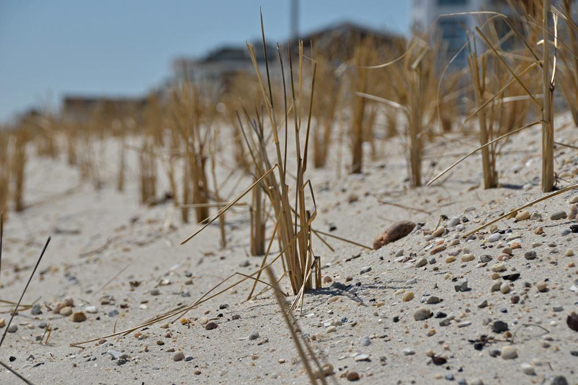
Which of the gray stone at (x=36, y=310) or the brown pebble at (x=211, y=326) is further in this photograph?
the gray stone at (x=36, y=310)

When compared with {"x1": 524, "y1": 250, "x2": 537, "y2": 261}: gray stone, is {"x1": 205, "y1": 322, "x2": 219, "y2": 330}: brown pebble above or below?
below

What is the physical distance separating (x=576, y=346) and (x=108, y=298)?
1.56 metres

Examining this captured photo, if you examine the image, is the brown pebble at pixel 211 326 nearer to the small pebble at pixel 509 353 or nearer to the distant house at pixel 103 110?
the small pebble at pixel 509 353

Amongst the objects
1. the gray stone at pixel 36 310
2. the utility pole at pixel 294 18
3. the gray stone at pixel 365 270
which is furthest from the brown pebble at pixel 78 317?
the utility pole at pixel 294 18

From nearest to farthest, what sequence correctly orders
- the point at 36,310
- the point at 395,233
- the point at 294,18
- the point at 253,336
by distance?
the point at 253,336 < the point at 395,233 < the point at 36,310 < the point at 294,18

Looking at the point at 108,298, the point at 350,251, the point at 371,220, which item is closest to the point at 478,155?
the point at 371,220

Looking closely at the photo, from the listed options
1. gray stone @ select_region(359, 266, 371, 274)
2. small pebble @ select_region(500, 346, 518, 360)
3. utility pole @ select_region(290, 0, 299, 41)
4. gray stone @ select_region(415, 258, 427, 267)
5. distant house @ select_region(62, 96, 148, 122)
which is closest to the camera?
→ small pebble @ select_region(500, 346, 518, 360)

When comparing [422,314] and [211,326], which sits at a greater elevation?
[422,314]

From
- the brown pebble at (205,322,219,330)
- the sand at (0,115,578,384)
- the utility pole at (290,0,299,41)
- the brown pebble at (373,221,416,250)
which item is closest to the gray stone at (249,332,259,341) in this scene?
the sand at (0,115,578,384)

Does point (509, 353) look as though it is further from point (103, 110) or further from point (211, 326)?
point (103, 110)

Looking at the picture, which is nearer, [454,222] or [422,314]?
[422,314]

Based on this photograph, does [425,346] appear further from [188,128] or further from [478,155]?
[188,128]

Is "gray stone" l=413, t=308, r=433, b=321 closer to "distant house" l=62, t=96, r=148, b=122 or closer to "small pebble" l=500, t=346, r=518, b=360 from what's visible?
"small pebble" l=500, t=346, r=518, b=360

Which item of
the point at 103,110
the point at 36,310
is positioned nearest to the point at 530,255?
the point at 36,310
